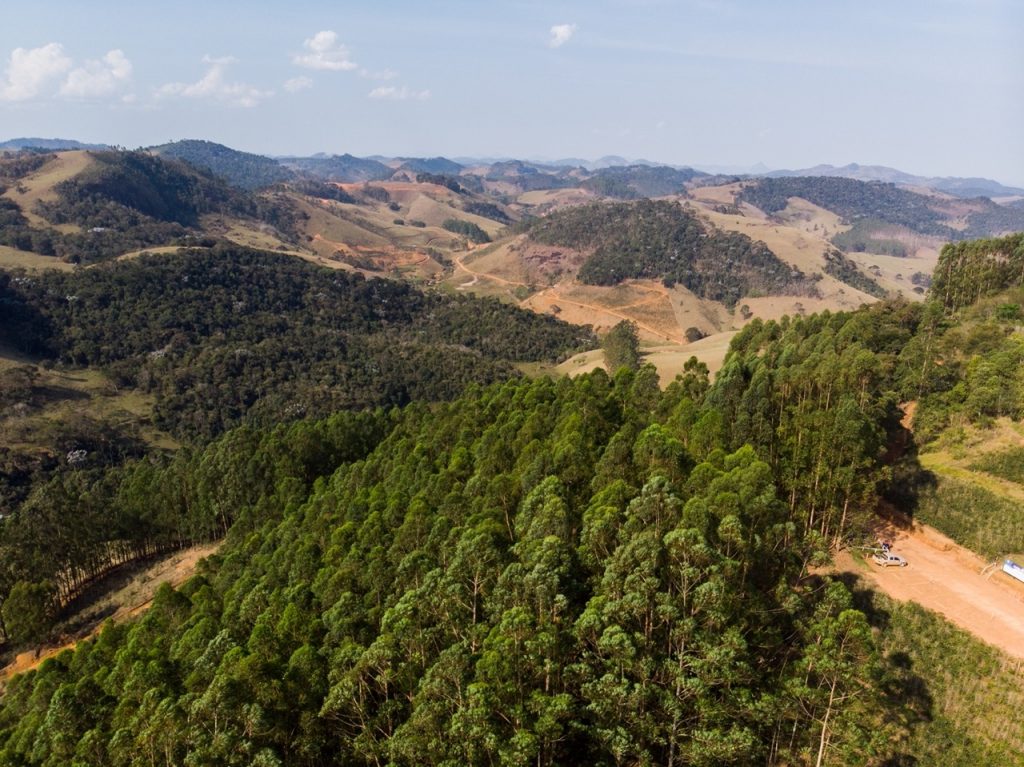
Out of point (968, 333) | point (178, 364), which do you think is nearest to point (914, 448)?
point (968, 333)

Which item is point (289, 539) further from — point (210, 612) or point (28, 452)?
point (28, 452)

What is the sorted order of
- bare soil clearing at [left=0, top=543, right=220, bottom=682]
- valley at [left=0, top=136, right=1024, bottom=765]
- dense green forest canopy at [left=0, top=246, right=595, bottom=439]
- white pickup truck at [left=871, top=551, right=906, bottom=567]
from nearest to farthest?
valley at [left=0, top=136, right=1024, bottom=765], white pickup truck at [left=871, top=551, right=906, bottom=567], bare soil clearing at [left=0, top=543, right=220, bottom=682], dense green forest canopy at [left=0, top=246, right=595, bottom=439]

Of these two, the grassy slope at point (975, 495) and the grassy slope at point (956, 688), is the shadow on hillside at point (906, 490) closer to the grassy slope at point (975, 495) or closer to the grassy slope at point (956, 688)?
the grassy slope at point (975, 495)

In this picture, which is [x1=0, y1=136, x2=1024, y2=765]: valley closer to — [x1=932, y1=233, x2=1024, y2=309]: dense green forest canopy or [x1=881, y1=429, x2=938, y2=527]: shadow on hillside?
[x1=881, y1=429, x2=938, y2=527]: shadow on hillside

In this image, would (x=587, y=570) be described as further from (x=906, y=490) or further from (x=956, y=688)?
(x=906, y=490)

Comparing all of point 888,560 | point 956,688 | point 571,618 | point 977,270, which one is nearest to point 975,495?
point 888,560

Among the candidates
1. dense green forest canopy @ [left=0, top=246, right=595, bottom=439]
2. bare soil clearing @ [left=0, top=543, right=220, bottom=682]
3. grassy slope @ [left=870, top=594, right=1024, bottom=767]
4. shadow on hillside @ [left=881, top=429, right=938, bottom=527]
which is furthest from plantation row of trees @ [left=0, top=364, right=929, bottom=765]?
dense green forest canopy @ [left=0, top=246, right=595, bottom=439]

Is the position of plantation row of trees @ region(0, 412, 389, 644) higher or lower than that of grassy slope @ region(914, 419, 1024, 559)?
lower
